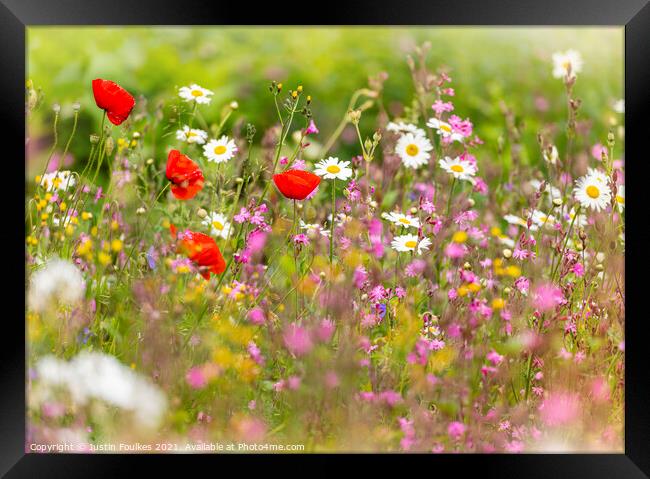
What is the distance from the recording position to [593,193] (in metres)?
3.06

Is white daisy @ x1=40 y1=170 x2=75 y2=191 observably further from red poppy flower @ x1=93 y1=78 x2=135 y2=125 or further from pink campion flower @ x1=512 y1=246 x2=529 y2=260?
pink campion flower @ x1=512 y1=246 x2=529 y2=260

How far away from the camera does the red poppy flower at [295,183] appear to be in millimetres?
2791


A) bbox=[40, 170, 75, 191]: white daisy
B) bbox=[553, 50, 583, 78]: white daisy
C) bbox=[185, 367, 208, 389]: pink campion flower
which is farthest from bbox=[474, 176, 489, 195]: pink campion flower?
bbox=[40, 170, 75, 191]: white daisy

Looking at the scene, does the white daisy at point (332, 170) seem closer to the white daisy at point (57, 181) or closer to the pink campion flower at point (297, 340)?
the pink campion flower at point (297, 340)

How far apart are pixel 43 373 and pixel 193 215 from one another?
682mm

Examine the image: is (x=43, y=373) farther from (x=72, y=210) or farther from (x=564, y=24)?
(x=564, y=24)

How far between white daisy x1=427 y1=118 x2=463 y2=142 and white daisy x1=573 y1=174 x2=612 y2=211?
413 millimetres

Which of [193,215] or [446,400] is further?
[193,215]

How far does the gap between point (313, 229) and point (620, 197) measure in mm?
946

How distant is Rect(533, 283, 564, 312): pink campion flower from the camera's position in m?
2.94

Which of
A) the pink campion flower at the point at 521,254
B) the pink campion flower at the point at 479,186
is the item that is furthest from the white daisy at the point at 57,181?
the pink campion flower at the point at 521,254

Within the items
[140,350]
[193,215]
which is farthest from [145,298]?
[193,215]

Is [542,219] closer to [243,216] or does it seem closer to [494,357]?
[494,357]

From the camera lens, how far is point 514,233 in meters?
3.24
